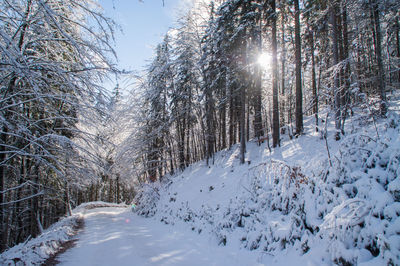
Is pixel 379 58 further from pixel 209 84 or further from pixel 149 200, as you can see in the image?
pixel 149 200

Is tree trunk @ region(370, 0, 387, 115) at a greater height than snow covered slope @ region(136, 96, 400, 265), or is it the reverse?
tree trunk @ region(370, 0, 387, 115)

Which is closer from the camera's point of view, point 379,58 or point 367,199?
point 367,199

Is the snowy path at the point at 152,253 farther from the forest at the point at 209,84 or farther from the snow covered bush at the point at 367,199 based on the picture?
the snow covered bush at the point at 367,199

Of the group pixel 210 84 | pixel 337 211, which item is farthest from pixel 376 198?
pixel 210 84

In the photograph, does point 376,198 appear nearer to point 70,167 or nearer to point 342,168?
point 342,168

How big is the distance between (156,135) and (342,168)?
1571cm

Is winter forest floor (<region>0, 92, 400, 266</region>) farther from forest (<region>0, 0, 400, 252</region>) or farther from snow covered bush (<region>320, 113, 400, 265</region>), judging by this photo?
forest (<region>0, 0, 400, 252</region>)

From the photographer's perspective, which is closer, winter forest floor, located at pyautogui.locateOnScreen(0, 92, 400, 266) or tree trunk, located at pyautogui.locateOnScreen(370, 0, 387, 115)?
winter forest floor, located at pyautogui.locateOnScreen(0, 92, 400, 266)

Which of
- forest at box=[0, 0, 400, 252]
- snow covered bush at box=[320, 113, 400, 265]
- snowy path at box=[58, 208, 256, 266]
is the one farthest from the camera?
forest at box=[0, 0, 400, 252]

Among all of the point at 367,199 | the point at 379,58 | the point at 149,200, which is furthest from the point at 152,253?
the point at 379,58

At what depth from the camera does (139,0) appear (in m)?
3.10

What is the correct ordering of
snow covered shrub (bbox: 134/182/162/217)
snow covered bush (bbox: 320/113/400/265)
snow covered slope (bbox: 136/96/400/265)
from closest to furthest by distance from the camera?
snow covered bush (bbox: 320/113/400/265) → snow covered slope (bbox: 136/96/400/265) → snow covered shrub (bbox: 134/182/162/217)

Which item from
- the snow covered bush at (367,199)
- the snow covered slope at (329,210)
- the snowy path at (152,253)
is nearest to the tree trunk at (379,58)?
the snow covered slope at (329,210)

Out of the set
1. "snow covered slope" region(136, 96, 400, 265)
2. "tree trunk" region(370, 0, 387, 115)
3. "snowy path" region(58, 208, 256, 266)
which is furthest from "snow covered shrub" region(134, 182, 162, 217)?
"tree trunk" region(370, 0, 387, 115)
